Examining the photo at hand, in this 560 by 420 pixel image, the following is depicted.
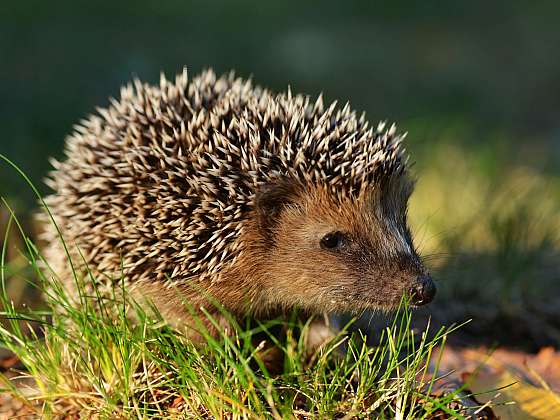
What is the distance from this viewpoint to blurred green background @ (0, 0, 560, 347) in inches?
224

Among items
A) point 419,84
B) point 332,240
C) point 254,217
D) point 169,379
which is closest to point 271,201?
point 254,217

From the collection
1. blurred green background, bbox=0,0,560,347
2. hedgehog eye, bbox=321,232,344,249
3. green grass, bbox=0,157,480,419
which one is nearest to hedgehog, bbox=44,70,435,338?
hedgehog eye, bbox=321,232,344,249

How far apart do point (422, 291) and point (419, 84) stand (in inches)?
350

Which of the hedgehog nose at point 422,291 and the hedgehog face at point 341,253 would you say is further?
the hedgehog face at point 341,253

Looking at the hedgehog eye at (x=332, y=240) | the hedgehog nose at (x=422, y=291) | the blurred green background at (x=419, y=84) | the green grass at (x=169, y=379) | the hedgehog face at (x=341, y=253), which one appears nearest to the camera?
the green grass at (x=169, y=379)

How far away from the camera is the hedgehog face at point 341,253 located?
3816 millimetres

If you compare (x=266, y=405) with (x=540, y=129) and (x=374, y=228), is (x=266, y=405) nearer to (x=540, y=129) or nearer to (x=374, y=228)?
(x=374, y=228)

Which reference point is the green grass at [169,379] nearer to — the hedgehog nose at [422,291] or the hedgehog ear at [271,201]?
the hedgehog nose at [422,291]

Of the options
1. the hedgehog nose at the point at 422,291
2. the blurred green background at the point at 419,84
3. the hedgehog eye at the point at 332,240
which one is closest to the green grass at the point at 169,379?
the hedgehog nose at the point at 422,291

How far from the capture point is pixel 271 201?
3.90m

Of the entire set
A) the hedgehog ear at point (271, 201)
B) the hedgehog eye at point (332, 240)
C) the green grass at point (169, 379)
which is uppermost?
the hedgehog ear at point (271, 201)

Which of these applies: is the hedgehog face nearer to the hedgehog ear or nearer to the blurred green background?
the hedgehog ear

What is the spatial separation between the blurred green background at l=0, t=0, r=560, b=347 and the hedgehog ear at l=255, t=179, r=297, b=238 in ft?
4.48

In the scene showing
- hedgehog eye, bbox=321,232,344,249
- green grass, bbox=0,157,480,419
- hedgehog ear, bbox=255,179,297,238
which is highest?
hedgehog ear, bbox=255,179,297,238
